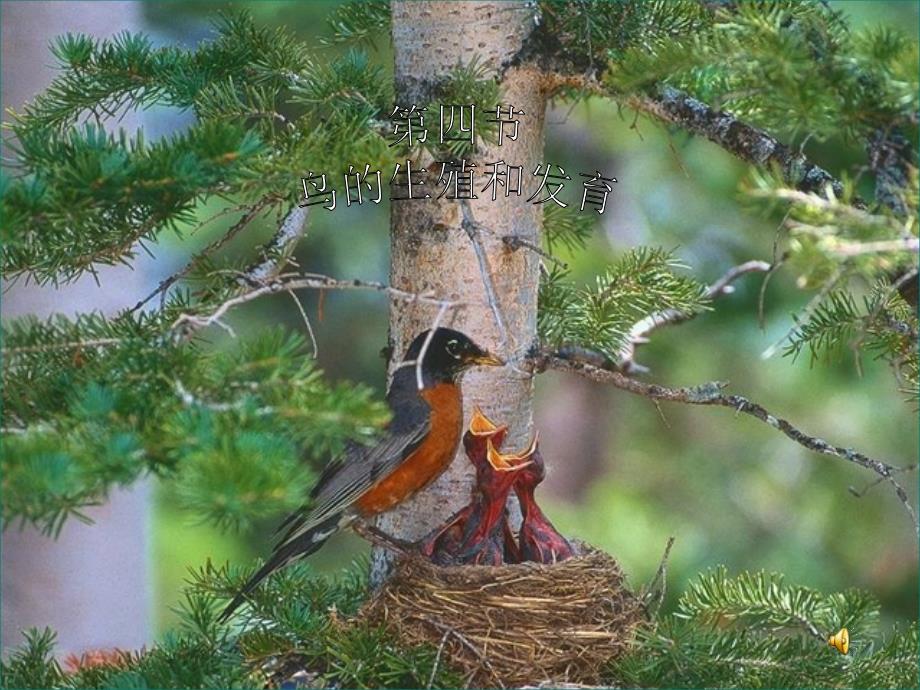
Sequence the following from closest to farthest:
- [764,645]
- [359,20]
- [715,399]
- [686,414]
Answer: [764,645] < [715,399] < [359,20] < [686,414]

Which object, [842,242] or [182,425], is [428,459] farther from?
[842,242]

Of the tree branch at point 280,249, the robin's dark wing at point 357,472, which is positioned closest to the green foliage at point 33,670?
the robin's dark wing at point 357,472

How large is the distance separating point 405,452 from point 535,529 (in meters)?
0.29

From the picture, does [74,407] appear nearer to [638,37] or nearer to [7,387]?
[7,387]

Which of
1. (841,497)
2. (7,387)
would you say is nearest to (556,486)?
(841,497)

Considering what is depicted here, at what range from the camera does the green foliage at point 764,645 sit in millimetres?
2215

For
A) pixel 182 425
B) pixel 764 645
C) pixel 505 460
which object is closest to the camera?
pixel 182 425

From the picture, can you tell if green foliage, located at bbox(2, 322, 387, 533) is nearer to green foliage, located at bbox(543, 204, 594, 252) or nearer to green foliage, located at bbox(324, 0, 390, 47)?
green foliage, located at bbox(324, 0, 390, 47)

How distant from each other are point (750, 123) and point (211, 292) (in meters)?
0.99

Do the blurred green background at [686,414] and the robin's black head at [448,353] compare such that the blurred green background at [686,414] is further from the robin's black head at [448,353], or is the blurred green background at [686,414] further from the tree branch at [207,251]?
the tree branch at [207,251]

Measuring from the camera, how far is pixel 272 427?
1691 mm

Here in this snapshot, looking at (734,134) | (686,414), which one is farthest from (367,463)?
(686,414)

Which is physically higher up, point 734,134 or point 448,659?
point 734,134

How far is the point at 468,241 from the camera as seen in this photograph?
258 cm
